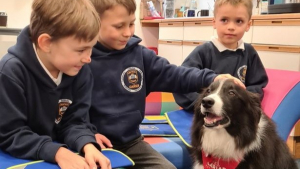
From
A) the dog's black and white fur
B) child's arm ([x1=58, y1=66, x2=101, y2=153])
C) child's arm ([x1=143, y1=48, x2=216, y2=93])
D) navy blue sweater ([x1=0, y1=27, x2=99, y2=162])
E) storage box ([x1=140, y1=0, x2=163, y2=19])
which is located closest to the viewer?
navy blue sweater ([x1=0, y1=27, x2=99, y2=162])

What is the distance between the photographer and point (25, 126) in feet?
3.80

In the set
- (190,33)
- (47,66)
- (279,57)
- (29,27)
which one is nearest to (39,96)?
(47,66)

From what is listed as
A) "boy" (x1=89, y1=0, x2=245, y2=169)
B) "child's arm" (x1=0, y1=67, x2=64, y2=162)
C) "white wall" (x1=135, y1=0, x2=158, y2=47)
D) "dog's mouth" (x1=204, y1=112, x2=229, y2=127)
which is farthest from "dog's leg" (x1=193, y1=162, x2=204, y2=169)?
"white wall" (x1=135, y1=0, x2=158, y2=47)

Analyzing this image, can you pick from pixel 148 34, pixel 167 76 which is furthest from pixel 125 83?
pixel 148 34

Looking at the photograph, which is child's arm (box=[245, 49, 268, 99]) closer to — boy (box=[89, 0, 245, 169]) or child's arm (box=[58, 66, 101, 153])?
boy (box=[89, 0, 245, 169])

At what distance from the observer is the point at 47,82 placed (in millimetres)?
1208

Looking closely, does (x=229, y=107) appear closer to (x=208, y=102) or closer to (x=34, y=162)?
(x=208, y=102)

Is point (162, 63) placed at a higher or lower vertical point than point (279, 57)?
higher

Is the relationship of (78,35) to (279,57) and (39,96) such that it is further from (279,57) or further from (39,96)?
(279,57)

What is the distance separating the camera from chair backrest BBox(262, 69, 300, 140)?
1.81m

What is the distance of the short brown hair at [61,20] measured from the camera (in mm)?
1149

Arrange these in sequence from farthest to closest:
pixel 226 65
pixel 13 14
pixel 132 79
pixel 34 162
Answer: pixel 13 14 < pixel 226 65 < pixel 132 79 < pixel 34 162

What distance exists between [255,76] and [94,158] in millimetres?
1333

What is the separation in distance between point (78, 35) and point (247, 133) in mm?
846
